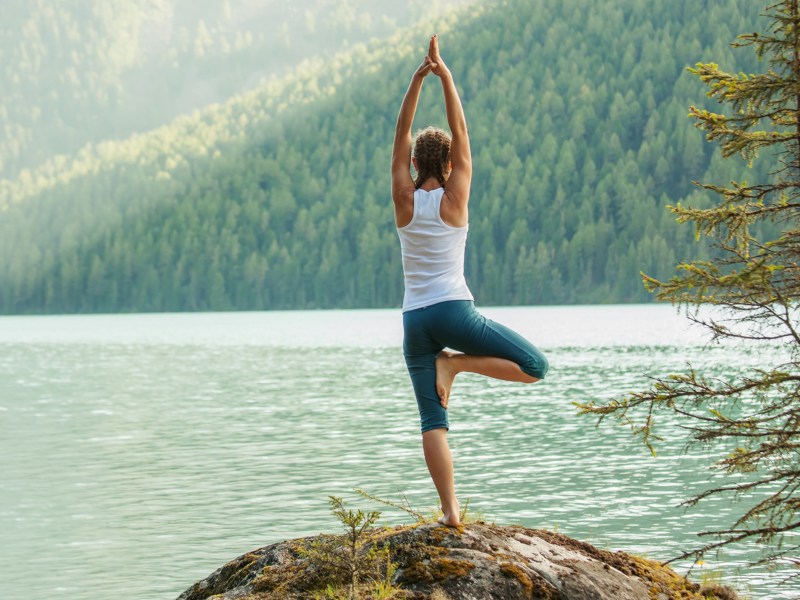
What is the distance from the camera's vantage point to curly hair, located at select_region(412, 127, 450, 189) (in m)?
7.09

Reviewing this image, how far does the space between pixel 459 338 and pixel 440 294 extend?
28 centimetres

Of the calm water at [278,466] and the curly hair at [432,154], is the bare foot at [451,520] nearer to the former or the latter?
the calm water at [278,466]

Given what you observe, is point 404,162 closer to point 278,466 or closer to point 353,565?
point 353,565

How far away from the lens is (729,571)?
44.4 ft

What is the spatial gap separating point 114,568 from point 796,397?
36.0 ft

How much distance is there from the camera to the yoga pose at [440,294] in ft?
22.6

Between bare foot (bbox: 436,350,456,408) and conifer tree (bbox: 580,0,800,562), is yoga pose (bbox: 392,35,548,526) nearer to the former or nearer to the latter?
bare foot (bbox: 436,350,456,408)

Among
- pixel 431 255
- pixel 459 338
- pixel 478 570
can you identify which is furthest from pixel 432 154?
pixel 478 570

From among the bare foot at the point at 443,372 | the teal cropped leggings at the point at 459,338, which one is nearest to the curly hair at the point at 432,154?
the teal cropped leggings at the point at 459,338

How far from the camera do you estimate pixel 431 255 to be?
6969 mm

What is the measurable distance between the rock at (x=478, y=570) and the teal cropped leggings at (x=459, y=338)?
76cm

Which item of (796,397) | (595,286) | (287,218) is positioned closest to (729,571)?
(796,397)

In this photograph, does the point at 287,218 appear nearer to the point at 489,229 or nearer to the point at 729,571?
the point at 489,229

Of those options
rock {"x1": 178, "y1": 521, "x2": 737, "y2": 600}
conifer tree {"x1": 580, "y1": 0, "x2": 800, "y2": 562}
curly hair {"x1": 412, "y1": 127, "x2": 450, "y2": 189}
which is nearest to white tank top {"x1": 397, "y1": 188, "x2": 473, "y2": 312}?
curly hair {"x1": 412, "y1": 127, "x2": 450, "y2": 189}
